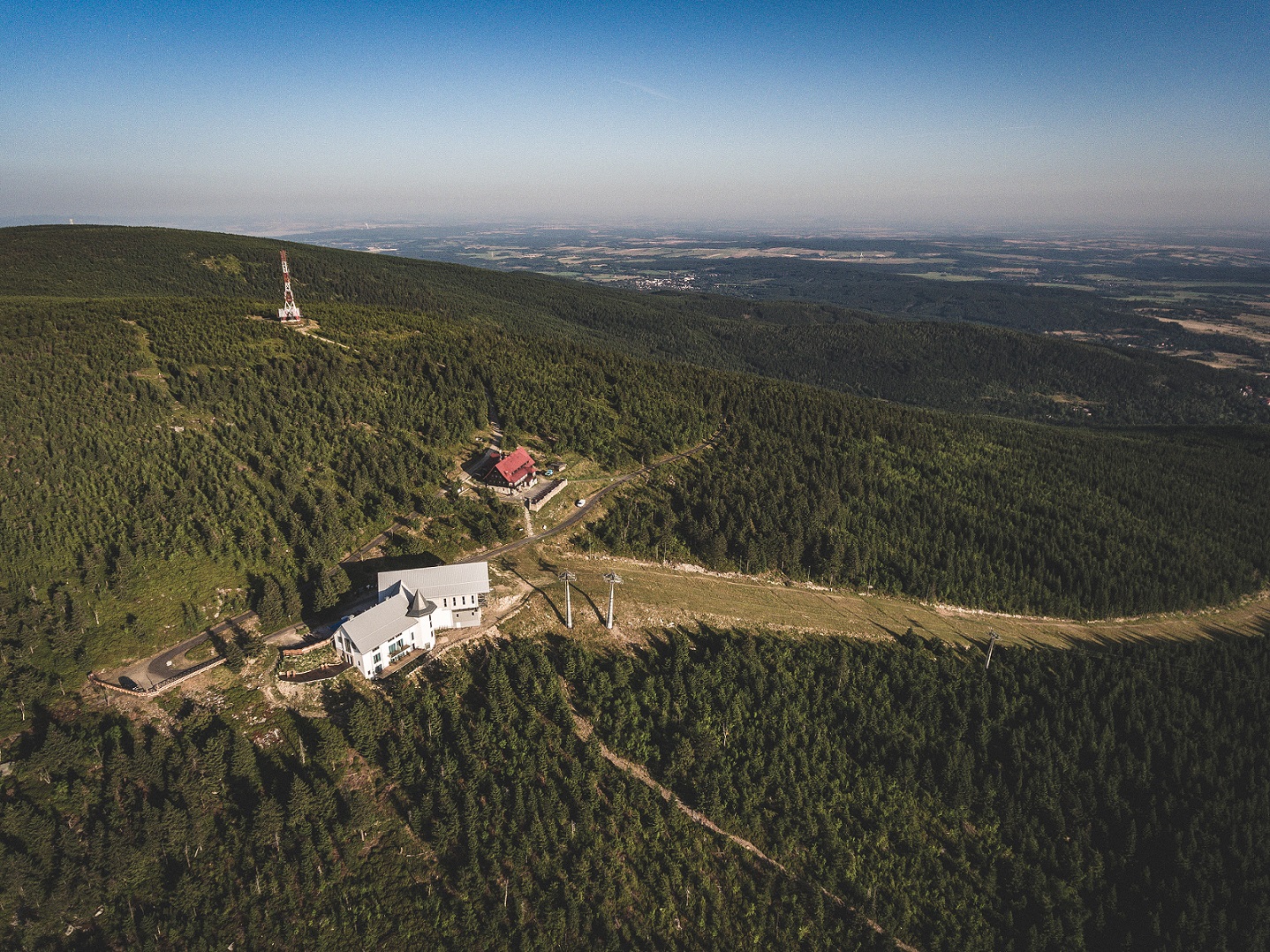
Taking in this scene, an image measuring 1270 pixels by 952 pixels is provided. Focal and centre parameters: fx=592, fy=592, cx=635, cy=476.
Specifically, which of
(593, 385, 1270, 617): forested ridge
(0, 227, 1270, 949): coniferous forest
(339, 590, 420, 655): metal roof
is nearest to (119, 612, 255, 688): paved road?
(0, 227, 1270, 949): coniferous forest

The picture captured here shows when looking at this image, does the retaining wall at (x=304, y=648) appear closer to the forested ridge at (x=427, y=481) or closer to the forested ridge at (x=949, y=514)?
the forested ridge at (x=427, y=481)

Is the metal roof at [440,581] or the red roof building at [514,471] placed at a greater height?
the red roof building at [514,471]

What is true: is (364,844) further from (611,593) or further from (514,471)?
(514,471)

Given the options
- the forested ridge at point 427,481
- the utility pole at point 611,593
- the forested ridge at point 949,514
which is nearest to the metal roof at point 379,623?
the forested ridge at point 427,481

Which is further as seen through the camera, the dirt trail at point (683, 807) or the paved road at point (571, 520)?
the paved road at point (571, 520)

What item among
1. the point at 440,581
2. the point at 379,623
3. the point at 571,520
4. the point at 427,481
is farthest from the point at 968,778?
the point at 427,481

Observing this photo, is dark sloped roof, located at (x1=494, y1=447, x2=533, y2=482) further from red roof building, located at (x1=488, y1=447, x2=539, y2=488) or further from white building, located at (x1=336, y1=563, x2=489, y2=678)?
white building, located at (x1=336, y1=563, x2=489, y2=678)
